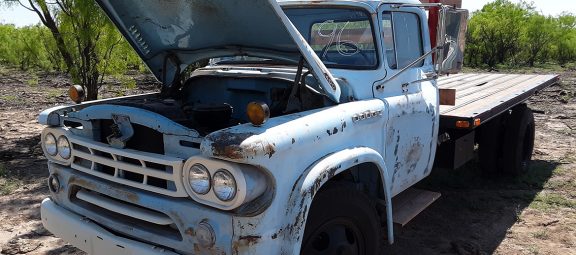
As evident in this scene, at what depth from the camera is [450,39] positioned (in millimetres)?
3568

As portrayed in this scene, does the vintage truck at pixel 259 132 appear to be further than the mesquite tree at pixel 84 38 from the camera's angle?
No

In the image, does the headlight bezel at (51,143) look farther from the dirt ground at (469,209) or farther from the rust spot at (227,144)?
the rust spot at (227,144)

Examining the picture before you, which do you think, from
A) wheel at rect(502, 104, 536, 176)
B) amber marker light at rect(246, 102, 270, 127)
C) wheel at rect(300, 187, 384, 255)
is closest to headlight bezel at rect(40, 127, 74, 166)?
amber marker light at rect(246, 102, 270, 127)

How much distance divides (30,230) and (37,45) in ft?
35.7

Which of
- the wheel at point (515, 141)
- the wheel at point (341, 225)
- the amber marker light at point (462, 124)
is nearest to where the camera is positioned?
the wheel at point (341, 225)

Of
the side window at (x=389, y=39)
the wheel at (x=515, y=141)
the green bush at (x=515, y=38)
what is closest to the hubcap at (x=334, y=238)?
the side window at (x=389, y=39)

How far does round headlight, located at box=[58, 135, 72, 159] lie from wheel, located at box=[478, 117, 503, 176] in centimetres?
440

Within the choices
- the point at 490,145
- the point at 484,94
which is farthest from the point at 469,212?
the point at 484,94

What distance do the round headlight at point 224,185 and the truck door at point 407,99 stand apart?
1378mm

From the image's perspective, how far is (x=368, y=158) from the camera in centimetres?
292

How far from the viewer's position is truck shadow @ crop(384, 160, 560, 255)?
4211 millimetres

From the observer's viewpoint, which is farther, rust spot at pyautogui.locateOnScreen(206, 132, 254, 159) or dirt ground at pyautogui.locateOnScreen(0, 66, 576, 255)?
dirt ground at pyautogui.locateOnScreen(0, 66, 576, 255)

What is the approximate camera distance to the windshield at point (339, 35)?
3.54 meters

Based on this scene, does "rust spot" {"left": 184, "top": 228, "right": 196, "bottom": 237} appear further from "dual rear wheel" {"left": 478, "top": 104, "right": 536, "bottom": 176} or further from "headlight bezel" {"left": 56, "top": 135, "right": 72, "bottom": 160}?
"dual rear wheel" {"left": 478, "top": 104, "right": 536, "bottom": 176}
